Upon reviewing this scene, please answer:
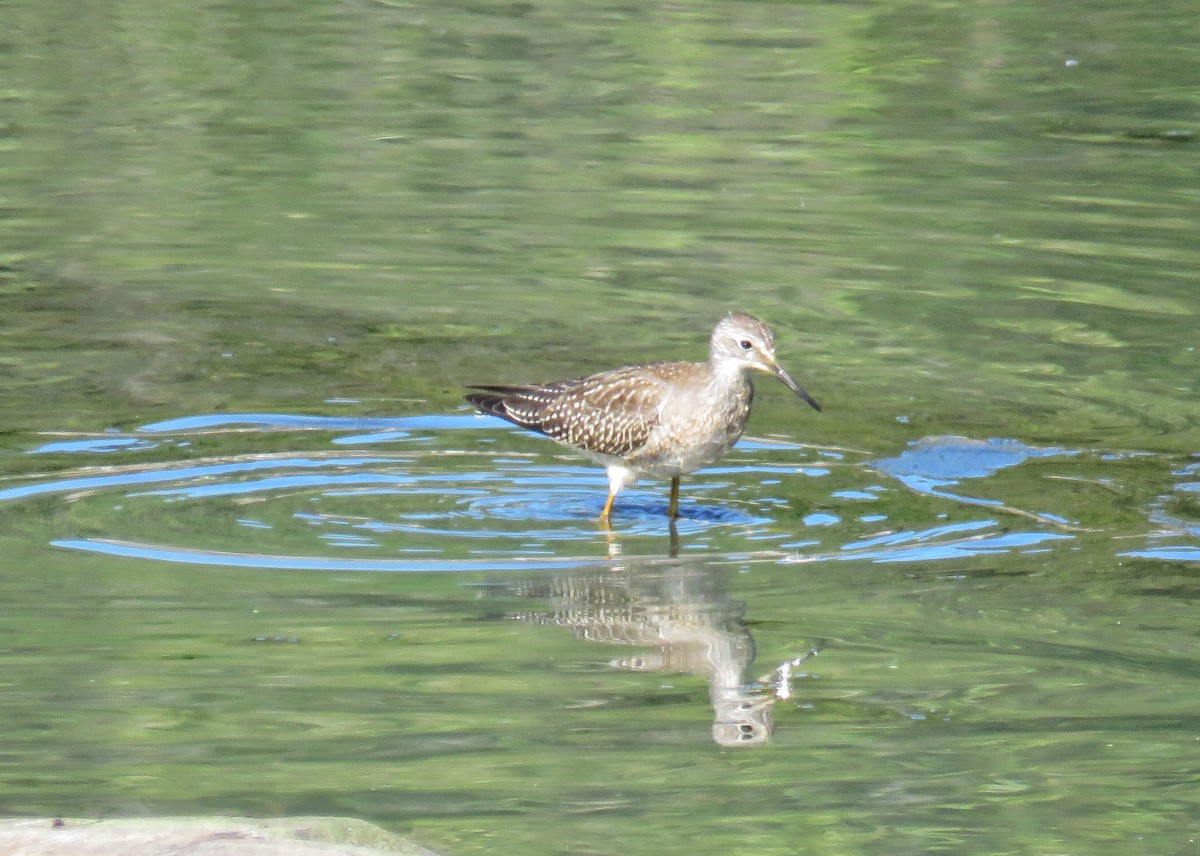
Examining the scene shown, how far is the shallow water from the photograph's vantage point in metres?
6.57

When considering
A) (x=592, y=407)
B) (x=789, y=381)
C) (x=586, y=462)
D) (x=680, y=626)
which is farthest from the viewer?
(x=586, y=462)

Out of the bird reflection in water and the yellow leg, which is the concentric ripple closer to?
the yellow leg

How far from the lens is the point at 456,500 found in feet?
31.9

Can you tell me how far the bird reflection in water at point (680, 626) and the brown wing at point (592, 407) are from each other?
3.94 ft

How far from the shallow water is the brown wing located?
0.95 ft

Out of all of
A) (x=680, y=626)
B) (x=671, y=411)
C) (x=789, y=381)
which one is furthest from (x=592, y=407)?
(x=680, y=626)

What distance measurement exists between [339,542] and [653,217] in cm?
716

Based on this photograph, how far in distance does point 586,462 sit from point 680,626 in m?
3.09

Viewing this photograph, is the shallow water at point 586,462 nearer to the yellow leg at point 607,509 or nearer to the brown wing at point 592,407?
the yellow leg at point 607,509

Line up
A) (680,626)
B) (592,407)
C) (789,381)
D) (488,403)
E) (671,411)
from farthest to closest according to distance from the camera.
A: (488,403) → (592,407) → (671,411) → (789,381) → (680,626)

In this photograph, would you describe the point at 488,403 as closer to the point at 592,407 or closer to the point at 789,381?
the point at 592,407

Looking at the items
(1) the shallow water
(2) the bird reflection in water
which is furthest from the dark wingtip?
(2) the bird reflection in water

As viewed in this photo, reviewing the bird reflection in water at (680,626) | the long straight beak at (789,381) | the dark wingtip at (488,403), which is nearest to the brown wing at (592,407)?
the dark wingtip at (488,403)

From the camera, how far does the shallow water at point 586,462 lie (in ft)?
21.6
